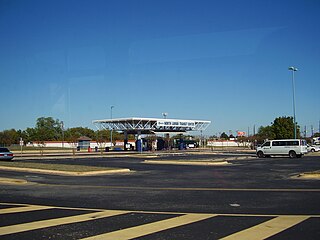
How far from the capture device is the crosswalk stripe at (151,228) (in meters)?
7.04

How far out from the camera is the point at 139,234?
284 inches

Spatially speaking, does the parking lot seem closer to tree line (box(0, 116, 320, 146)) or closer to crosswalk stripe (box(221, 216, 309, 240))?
crosswalk stripe (box(221, 216, 309, 240))

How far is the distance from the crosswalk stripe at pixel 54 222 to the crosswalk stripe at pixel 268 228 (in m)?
3.31

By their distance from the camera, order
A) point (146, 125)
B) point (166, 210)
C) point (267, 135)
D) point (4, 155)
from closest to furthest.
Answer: point (166, 210)
point (4, 155)
point (146, 125)
point (267, 135)

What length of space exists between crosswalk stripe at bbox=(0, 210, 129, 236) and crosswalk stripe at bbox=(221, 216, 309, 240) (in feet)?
10.9

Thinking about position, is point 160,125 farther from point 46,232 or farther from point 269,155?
point 46,232

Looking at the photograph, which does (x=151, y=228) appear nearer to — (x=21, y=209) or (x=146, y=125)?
(x=21, y=209)

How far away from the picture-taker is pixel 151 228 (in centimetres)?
773

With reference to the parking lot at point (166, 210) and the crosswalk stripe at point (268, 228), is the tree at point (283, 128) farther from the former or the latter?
the crosswalk stripe at point (268, 228)

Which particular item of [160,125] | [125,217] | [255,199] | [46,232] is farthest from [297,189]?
[160,125]

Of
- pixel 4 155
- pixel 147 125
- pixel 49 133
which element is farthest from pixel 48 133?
pixel 4 155

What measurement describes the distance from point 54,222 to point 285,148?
35187 millimetres

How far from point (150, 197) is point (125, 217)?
3.29 m

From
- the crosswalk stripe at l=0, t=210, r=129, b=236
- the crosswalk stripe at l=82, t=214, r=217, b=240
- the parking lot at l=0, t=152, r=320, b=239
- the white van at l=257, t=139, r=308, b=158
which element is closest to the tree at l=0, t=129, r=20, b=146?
the white van at l=257, t=139, r=308, b=158
